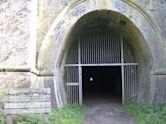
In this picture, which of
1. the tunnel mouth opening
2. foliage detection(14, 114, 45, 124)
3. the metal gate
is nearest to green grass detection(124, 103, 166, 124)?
the metal gate

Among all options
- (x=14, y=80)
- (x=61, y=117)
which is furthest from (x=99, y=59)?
(x=14, y=80)

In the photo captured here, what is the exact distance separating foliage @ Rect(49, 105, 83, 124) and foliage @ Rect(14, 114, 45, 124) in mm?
948

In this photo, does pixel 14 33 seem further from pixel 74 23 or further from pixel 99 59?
pixel 99 59

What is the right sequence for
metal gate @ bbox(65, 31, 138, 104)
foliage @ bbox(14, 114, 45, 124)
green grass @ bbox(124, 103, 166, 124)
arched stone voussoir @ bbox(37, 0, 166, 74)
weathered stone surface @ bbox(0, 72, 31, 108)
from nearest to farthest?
foliage @ bbox(14, 114, 45, 124) < weathered stone surface @ bbox(0, 72, 31, 108) < green grass @ bbox(124, 103, 166, 124) < arched stone voussoir @ bbox(37, 0, 166, 74) < metal gate @ bbox(65, 31, 138, 104)

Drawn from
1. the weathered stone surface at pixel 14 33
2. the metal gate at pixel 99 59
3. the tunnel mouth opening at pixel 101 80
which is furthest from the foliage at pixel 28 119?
Result: the tunnel mouth opening at pixel 101 80

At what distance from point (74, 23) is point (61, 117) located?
8.86 ft

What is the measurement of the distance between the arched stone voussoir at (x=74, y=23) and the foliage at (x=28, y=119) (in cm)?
287

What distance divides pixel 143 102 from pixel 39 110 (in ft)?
15.0

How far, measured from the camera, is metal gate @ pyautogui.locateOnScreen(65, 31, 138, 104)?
11.8 meters

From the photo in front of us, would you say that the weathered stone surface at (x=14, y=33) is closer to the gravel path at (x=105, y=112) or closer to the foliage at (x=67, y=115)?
the foliage at (x=67, y=115)

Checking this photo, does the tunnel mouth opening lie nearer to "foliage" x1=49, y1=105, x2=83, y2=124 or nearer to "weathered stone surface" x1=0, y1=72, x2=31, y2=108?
"foliage" x1=49, y1=105, x2=83, y2=124

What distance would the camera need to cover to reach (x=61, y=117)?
9195 millimetres

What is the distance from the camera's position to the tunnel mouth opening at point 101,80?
592 inches

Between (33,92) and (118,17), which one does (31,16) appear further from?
(118,17)
